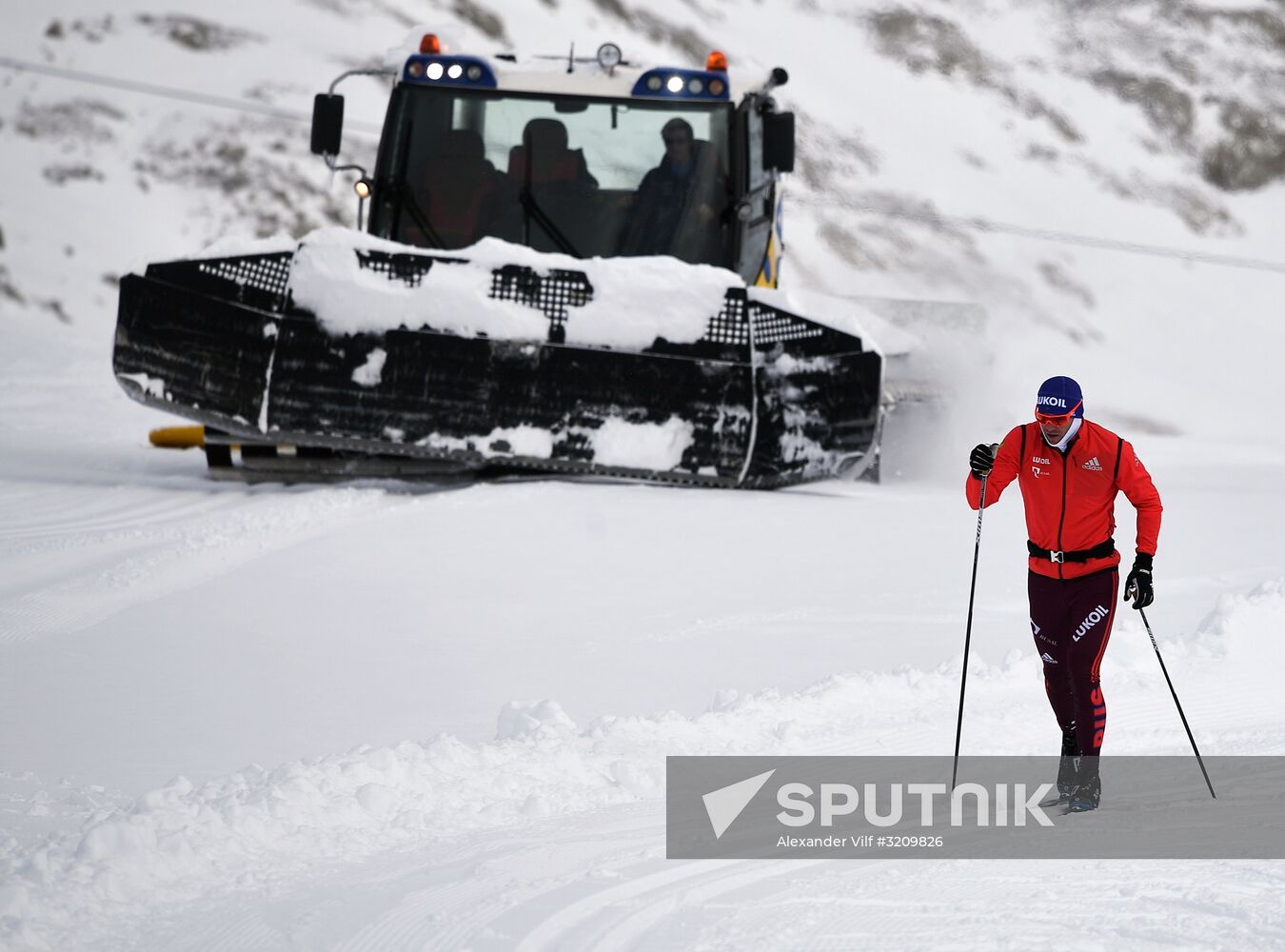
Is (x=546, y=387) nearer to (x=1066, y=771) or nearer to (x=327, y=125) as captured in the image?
(x=327, y=125)

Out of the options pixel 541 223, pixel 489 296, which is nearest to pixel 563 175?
pixel 541 223

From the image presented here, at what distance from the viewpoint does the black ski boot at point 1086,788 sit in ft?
12.1

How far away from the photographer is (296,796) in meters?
3.38

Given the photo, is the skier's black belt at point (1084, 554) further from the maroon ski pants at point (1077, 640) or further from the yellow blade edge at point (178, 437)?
the yellow blade edge at point (178, 437)

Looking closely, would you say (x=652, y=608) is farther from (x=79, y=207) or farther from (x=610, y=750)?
(x=79, y=207)

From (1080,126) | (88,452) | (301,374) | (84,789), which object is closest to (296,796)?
(84,789)

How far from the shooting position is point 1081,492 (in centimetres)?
366

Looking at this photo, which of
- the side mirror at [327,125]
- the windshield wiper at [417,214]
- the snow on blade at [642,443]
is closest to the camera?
the snow on blade at [642,443]

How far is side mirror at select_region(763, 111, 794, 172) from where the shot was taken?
7.88 meters

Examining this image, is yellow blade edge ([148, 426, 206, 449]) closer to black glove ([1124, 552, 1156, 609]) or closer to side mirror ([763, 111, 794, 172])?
side mirror ([763, 111, 794, 172])

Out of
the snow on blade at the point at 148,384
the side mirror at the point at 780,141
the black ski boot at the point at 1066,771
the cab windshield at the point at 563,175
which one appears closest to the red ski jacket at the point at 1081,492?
the black ski boot at the point at 1066,771

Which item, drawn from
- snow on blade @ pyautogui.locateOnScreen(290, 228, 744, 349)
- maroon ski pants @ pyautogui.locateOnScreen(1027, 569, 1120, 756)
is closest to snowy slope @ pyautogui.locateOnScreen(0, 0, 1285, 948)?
maroon ski pants @ pyautogui.locateOnScreen(1027, 569, 1120, 756)

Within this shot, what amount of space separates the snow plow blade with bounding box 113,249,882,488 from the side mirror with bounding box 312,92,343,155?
0.91 m

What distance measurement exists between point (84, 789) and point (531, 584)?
8.55 ft
